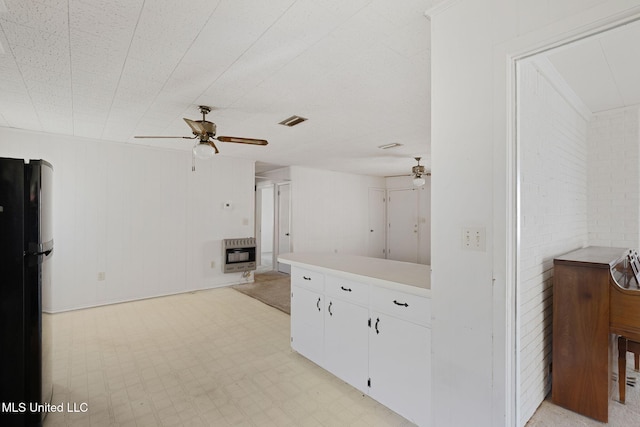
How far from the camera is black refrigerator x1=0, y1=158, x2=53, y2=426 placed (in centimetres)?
170

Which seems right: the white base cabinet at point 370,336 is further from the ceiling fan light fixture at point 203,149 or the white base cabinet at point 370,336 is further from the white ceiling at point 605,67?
the white ceiling at point 605,67

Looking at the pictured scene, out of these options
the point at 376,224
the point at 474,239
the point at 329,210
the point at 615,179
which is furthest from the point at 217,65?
the point at 376,224

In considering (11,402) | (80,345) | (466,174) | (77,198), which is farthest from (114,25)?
(77,198)

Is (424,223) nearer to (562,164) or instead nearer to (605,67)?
(562,164)

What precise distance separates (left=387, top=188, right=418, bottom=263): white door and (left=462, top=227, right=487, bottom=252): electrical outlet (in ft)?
21.9

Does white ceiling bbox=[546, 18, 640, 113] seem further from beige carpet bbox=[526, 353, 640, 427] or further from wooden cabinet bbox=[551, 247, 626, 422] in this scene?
beige carpet bbox=[526, 353, 640, 427]

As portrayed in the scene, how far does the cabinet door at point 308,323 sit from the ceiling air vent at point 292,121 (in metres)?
1.83

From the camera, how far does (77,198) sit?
164 inches

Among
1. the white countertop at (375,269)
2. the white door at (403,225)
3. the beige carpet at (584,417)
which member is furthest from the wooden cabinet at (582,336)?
the white door at (403,225)

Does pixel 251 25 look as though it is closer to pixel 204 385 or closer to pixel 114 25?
pixel 114 25

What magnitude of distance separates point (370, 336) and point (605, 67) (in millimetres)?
2410

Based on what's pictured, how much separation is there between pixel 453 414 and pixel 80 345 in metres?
3.49

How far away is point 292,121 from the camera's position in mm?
3451

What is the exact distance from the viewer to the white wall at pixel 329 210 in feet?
21.8
